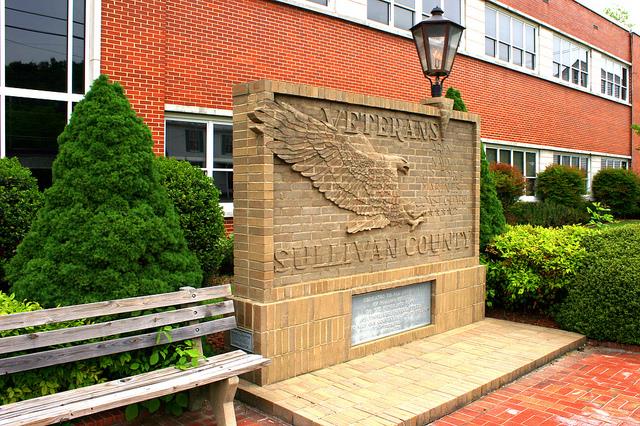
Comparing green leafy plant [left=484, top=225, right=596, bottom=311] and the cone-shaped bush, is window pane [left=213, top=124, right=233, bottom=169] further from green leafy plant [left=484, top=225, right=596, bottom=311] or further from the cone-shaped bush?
the cone-shaped bush

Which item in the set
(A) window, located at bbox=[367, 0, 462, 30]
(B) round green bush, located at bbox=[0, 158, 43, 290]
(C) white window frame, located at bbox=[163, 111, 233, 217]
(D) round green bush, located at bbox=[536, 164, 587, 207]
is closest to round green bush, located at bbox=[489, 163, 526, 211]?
(D) round green bush, located at bbox=[536, 164, 587, 207]

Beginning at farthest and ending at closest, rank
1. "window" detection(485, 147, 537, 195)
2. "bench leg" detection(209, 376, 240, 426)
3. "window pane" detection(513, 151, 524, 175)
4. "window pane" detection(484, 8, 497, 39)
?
"window pane" detection(513, 151, 524, 175)
"window" detection(485, 147, 537, 195)
"window pane" detection(484, 8, 497, 39)
"bench leg" detection(209, 376, 240, 426)

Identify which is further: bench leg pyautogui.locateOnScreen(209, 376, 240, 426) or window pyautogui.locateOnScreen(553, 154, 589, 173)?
window pyautogui.locateOnScreen(553, 154, 589, 173)

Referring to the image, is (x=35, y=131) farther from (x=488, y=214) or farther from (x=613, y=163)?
(x=613, y=163)

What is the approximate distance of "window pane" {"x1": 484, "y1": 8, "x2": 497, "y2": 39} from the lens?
668 inches

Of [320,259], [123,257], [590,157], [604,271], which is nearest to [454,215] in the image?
[604,271]

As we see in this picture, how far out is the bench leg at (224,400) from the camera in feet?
13.6

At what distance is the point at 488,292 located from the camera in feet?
26.4

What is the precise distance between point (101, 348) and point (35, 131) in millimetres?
5456

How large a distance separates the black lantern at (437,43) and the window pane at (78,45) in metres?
4.92

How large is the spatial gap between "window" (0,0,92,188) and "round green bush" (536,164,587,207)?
15.1m

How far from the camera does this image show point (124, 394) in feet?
12.0

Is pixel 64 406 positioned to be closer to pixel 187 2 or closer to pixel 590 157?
pixel 187 2

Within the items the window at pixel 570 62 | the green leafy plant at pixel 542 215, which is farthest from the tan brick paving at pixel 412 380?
the window at pixel 570 62
